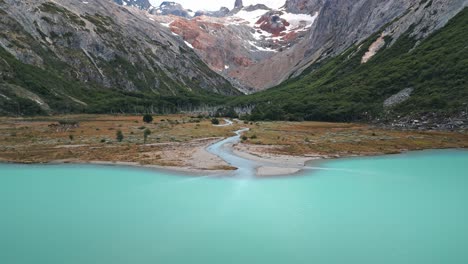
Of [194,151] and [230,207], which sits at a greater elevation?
[194,151]

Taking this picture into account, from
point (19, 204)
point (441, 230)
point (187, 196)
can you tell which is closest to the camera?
point (441, 230)

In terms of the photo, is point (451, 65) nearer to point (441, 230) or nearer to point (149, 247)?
point (441, 230)

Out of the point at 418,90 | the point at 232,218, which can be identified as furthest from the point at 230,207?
the point at 418,90

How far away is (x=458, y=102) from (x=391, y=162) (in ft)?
255

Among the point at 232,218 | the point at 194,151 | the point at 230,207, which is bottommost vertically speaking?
the point at 232,218

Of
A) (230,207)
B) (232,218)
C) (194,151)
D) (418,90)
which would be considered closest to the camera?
(232,218)

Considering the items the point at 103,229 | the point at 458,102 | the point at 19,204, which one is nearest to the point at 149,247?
the point at 103,229

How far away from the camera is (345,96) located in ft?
631

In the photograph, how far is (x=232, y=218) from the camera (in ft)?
110

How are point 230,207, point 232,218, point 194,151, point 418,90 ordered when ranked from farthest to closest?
point 418,90 → point 194,151 → point 230,207 → point 232,218

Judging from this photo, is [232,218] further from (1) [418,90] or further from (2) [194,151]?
(1) [418,90]

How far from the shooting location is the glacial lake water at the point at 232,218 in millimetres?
25703

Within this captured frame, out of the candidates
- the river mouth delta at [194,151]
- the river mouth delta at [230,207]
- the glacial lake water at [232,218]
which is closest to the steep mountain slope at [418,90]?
the river mouth delta at [194,151]

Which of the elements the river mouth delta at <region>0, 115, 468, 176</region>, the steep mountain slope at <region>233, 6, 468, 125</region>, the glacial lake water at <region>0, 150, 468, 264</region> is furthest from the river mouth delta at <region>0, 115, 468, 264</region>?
the steep mountain slope at <region>233, 6, 468, 125</region>
